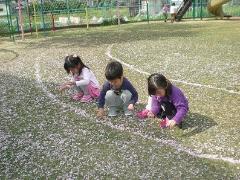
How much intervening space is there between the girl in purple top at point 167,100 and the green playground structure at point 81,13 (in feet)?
72.6

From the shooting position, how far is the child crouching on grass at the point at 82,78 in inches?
355

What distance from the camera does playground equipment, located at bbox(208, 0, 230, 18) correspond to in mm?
32000

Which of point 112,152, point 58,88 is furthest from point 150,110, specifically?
point 58,88

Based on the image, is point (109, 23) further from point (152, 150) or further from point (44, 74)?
point (152, 150)

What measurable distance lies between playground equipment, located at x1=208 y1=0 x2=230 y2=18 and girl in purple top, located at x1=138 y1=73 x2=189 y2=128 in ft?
86.1

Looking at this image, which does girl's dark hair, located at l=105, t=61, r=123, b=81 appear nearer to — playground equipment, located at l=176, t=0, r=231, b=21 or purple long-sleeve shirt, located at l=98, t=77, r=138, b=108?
purple long-sleeve shirt, located at l=98, t=77, r=138, b=108

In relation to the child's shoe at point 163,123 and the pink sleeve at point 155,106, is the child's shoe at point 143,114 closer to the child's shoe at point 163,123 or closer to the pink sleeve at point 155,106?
the pink sleeve at point 155,106

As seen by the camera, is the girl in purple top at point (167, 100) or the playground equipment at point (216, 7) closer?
the girl in purple top at point (167, 100)

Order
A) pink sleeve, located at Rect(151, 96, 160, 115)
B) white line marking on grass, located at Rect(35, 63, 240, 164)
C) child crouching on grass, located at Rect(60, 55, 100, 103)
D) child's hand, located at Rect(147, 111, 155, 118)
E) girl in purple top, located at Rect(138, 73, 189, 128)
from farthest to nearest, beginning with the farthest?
child crouching on grass, located at Rect(60, 55, 100, 103) → child's hand, located at Rect(147, 111, 155, 118) → pink sleeve, located at Rect(151, 96, 160, 115) → girl in purple top, located at Rect(138, 73, 189, 128) → white line marking on grass, located at Rect(35, 63, 240, 164)

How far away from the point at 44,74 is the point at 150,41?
8261 millimetres

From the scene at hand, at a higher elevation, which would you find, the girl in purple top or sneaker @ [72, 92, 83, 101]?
the girl in purple top

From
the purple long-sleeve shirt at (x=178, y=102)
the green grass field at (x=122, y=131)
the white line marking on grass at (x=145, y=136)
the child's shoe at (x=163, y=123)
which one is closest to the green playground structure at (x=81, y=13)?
the green grass field at (x=122, y=131)

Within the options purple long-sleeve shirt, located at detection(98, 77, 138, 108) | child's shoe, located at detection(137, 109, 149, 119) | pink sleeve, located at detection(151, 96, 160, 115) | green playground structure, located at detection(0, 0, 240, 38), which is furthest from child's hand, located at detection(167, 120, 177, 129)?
green playground structure, located at detection(0, 0, 240, 38)

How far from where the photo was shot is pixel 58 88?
1100cm
